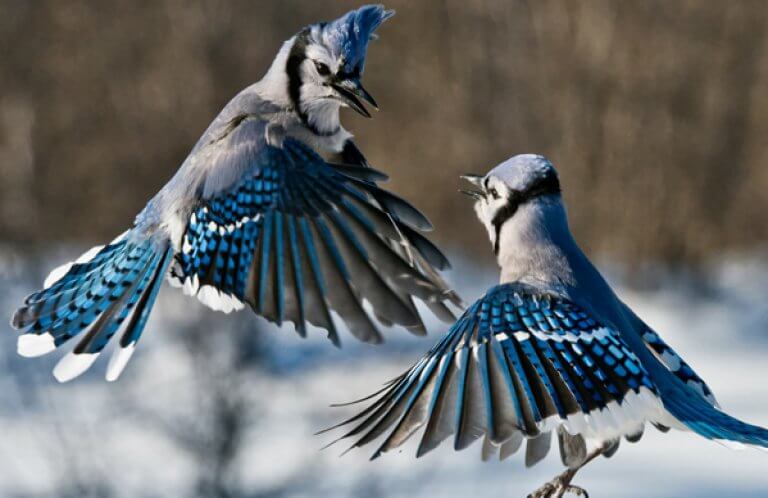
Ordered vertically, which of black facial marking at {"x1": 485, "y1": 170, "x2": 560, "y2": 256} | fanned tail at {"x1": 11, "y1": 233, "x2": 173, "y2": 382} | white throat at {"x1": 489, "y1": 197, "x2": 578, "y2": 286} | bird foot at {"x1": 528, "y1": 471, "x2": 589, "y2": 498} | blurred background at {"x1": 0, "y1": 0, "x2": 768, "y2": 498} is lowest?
bird foot at {"x1": 528, "y1": 471, "x2": 589, "y2": 498}

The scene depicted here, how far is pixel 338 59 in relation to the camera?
2.28 metres

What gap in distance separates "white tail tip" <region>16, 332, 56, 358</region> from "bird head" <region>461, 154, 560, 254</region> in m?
0.78

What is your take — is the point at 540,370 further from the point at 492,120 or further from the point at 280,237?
the point at 492,120

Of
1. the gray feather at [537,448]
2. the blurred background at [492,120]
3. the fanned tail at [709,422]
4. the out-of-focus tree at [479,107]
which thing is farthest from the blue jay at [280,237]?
the out-of-focus tree at [479,107]

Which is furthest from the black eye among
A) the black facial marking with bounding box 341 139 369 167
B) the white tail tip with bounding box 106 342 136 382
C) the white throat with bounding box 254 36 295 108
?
the white tail tip with bounding box 106 342 136 382

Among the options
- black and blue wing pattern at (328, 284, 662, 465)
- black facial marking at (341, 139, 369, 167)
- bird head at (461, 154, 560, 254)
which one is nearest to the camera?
black and blue wing pattern at (328, 284, 662, 465)

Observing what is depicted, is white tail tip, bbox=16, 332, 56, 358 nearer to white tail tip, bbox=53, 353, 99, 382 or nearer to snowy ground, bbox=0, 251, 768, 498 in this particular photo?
white tail tip, bbox=53, 353, 99, 382

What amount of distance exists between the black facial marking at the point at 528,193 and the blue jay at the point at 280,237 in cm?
16

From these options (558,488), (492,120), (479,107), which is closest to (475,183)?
(558,488)

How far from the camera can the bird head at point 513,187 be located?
7.34 feet

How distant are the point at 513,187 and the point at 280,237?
0.42m

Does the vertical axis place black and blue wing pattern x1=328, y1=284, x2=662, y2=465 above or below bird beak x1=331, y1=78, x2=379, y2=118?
below

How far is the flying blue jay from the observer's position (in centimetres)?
199

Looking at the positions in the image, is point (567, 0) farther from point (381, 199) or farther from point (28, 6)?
point (381, 199)
